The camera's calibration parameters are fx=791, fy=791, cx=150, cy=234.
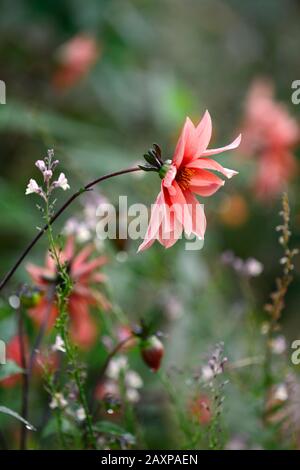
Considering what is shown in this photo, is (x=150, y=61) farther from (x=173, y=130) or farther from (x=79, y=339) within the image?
(x=79, y=339)

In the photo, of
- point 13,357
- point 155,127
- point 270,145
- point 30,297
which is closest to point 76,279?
point 30,297

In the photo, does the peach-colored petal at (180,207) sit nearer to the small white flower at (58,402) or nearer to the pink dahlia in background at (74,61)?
the small white flower at (58,402)

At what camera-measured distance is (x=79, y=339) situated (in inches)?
40.3

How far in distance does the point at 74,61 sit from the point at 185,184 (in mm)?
989

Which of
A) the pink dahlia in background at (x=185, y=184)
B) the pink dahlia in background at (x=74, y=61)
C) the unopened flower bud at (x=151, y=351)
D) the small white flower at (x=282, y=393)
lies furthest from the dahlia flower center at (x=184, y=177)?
the pink dahlia in background at (x=74, y=61)

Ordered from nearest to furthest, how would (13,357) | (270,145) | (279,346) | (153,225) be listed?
(153,225) → (279,346) → (13,357) → (270,145)

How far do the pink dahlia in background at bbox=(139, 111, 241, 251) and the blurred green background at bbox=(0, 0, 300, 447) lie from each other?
0.99 ft

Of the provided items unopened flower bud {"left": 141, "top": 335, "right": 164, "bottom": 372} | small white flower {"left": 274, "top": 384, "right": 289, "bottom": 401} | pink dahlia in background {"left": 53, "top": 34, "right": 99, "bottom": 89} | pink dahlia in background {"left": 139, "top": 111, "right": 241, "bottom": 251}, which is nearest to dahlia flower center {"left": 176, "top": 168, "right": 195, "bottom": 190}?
pink dahlia in background {"left": 139, "top": 111, "right": 241, "bottom": 251}

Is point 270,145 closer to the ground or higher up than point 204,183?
higher up

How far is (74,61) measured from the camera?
1.58m

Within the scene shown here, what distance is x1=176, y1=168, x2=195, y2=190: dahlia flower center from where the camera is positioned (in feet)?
2.14

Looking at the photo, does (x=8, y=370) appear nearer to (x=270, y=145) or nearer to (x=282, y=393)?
(x=282, y=393)

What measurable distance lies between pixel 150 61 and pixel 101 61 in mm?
410

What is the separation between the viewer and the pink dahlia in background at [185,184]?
615 millimetres
